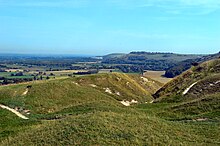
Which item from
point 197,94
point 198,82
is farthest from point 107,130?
point 198,82

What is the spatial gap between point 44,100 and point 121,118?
2865 cm

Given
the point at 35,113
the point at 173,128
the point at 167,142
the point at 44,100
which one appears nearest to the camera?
the point at 167,142

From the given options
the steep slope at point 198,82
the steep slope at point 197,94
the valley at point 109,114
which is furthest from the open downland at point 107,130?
the steep slope at point 198,82

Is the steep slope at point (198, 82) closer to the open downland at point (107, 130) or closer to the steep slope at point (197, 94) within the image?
the steep slope at point (197, 94)

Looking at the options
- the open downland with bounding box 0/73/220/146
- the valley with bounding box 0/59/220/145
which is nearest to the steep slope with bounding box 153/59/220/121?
the valley with bounding box 0/59/220/145

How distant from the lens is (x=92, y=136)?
2777 cm

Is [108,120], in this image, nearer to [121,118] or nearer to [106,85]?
[121,118]

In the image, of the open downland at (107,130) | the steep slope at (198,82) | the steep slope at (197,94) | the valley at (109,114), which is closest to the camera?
the open downland at (107,130)

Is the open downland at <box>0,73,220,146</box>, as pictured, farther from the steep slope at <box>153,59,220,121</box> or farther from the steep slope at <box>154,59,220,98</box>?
the steep slope at <box>154,59,220,98</box>

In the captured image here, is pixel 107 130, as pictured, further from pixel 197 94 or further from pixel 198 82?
pixel 198 82

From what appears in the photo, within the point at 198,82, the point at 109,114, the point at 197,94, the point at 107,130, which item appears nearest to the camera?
the point at 107,130

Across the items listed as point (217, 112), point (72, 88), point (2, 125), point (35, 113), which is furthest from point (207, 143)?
point (72, 88)

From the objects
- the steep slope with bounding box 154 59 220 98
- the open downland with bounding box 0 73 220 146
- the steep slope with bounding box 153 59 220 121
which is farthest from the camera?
the steep slope with bounding box 154 59 220 98

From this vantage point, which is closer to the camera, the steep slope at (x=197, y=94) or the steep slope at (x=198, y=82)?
the steep slope at (x=197, y=94)
